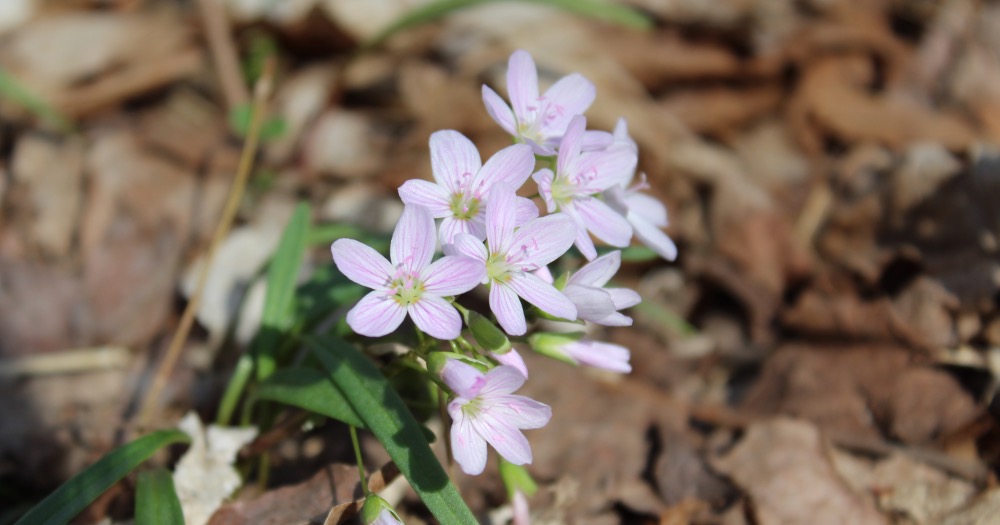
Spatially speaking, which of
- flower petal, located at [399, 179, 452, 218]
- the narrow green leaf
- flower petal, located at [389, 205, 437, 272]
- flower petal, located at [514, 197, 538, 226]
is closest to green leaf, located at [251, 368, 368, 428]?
the narrow green leaf

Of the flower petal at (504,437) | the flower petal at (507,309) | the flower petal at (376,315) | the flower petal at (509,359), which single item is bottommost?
the flower petal at (504,437)

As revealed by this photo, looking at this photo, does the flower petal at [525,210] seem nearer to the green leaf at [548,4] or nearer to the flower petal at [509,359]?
the flower petal at [509,359]

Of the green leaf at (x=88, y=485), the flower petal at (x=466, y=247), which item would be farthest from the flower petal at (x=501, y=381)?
the green leaf at (x=88, y=485)

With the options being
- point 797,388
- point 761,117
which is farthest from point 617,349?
point 761,117

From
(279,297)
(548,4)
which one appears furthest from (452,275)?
(548,4)

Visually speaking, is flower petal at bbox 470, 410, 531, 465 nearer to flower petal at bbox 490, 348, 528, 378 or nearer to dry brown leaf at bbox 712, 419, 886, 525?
flower petal at bbox 490, 348, 528, 378

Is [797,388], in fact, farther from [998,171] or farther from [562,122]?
[562,122]
